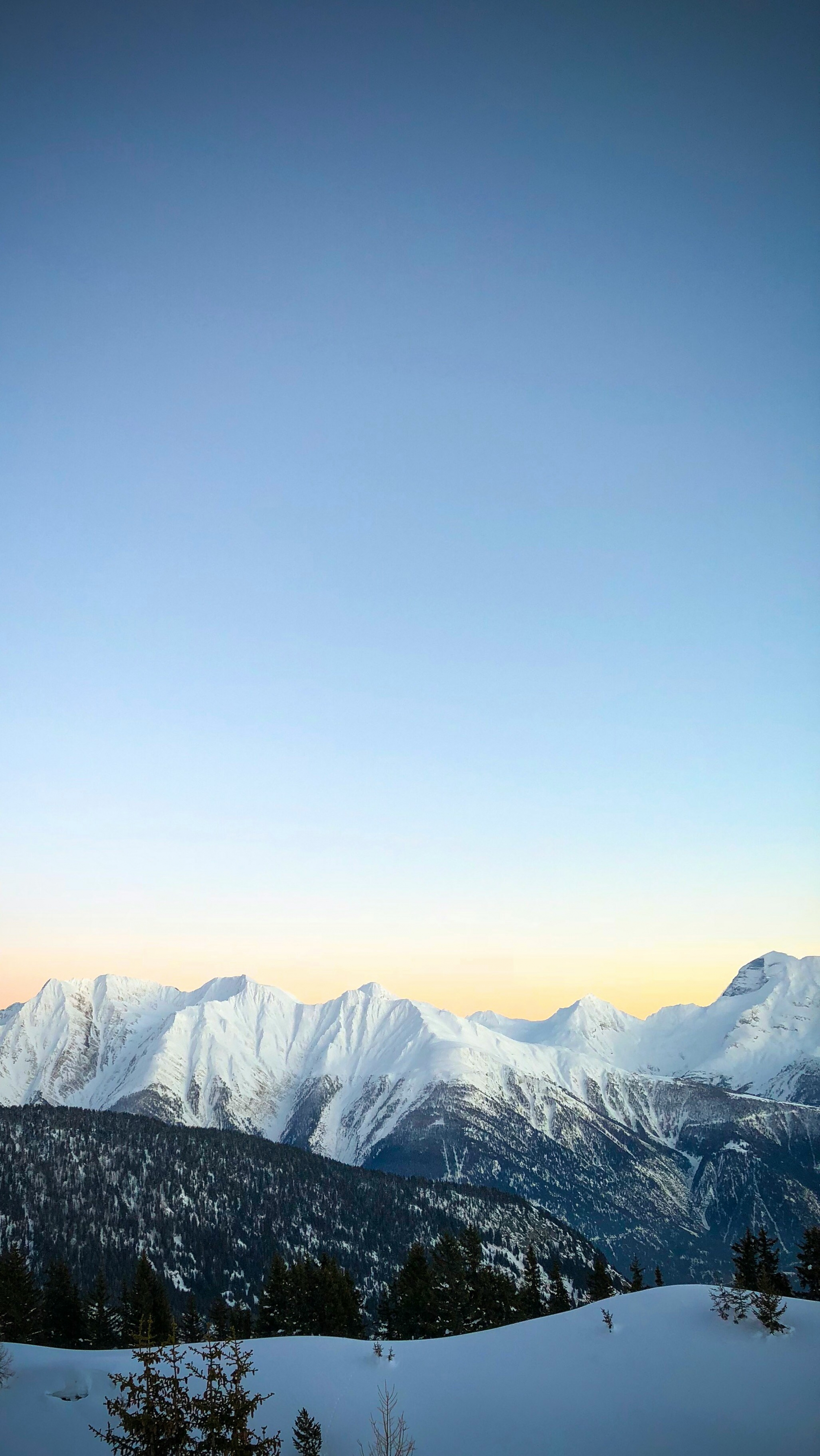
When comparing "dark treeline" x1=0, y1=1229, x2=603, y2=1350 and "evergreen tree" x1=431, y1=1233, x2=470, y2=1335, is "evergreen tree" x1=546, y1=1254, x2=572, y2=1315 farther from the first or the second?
Answer: "evergreen tree" x1=431, y1=1233, x2=470, y2=1335

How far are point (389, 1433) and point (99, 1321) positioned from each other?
56561 mm

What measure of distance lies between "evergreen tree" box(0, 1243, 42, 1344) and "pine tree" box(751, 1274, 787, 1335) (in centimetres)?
5187

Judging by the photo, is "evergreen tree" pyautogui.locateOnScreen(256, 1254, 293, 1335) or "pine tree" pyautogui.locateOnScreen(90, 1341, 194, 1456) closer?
"pine tree" pyautogui.locateOnScreen(90, 1341, 194, 1456)

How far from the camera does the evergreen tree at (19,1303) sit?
58.3 m

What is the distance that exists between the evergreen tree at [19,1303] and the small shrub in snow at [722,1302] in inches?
1957

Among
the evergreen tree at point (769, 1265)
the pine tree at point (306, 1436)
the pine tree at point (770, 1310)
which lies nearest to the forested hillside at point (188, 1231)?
the evergreen tree at point (769, 1265)

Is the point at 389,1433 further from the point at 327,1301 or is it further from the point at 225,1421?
the point at 327,1301

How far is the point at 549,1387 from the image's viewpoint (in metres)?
31.4

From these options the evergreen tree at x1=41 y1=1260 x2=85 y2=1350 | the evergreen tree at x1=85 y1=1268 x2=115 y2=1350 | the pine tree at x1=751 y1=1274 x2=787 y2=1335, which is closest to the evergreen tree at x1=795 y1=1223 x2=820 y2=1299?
the pine tree at x1=751 y1=1274 x2=787 y2=1335

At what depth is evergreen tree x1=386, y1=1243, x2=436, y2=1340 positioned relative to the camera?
62.7 metres

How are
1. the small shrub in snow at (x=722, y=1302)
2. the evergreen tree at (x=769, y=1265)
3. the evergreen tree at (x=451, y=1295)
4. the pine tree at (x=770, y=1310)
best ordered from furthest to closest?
the evergreen tree at (x=451, y=1295) → the evergreen tree at (x=769, y=1265) → the small shrub in snow at (x=722, y=1302) → the pine tree at (x=770, y=1310)

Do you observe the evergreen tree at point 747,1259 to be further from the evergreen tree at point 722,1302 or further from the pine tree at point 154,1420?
the pine tree at point 154,1420

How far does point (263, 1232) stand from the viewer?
189000 millimetres

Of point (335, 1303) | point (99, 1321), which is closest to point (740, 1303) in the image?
point (335, 1303)
